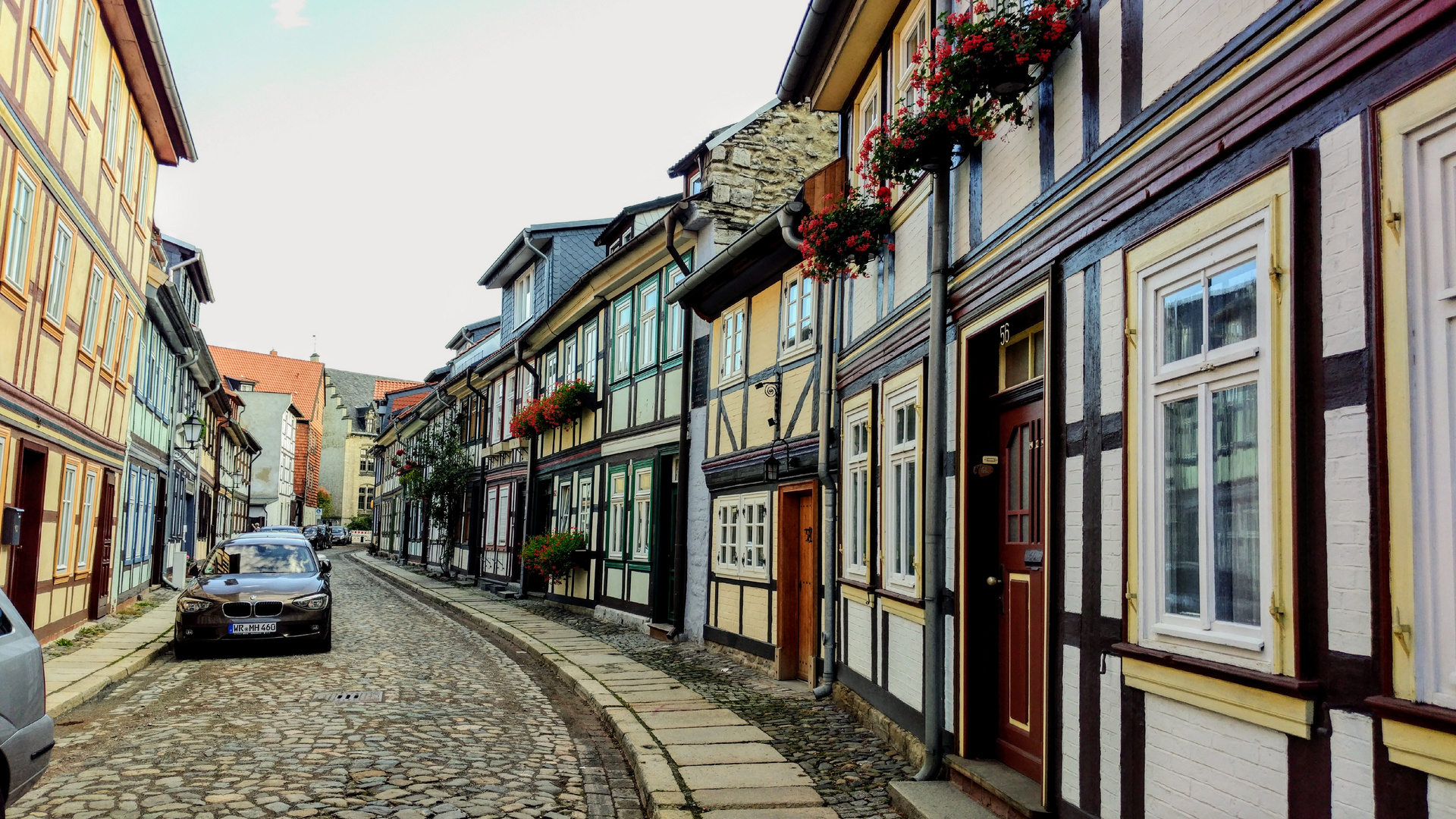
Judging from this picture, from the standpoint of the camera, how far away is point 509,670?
12.8 meters

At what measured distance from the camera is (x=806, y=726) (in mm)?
9008

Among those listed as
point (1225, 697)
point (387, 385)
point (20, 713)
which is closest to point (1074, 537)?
point (1225, 697)

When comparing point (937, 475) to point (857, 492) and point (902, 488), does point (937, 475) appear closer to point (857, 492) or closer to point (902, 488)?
point (902, 488)

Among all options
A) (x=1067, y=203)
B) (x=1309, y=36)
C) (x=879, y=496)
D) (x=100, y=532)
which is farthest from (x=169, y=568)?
(x=1309, y=36)

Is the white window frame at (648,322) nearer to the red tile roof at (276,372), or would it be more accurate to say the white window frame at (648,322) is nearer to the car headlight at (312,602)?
the car headlight at (312,602)

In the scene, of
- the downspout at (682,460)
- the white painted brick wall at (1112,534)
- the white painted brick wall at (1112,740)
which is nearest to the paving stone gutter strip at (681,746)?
the downspout at (682,460)

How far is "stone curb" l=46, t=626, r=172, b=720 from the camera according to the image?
29.6ft

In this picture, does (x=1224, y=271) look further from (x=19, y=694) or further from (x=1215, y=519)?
(x=19, y=694)

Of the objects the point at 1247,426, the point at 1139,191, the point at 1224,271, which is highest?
the point at 1139,191

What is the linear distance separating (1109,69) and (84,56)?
43.2ft

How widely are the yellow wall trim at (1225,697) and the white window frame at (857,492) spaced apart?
15.1 feet

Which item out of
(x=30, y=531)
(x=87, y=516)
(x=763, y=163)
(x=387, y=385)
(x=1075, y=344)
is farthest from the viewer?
(x=387, y=385)

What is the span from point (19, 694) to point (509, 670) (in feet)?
26.5

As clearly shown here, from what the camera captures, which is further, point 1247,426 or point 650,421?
point 650,421
